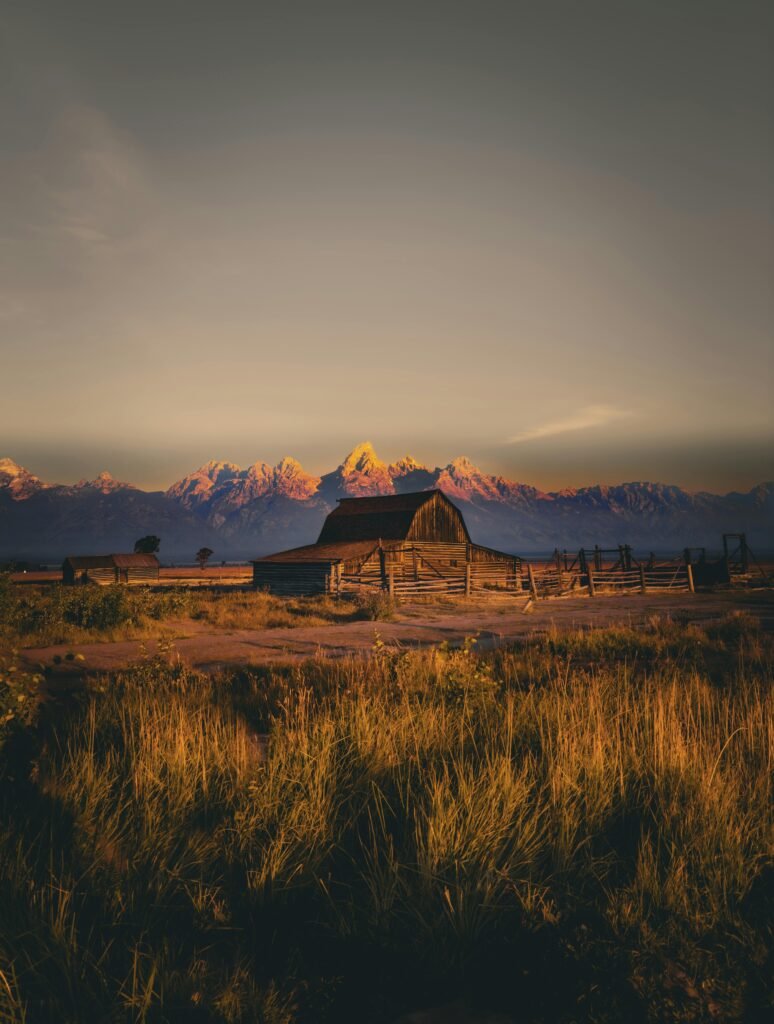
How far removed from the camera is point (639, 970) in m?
3.04

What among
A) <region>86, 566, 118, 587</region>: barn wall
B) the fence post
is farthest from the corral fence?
<region>86, 566, 118, 587</region>: barn wall

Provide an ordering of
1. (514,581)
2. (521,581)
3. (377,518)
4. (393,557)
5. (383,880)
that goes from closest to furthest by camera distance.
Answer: (383,880) → (521,581) → (393,557) → (514,581) → (377,518)

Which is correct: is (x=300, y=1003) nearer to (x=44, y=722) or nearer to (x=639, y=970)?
(x=639, y=970)

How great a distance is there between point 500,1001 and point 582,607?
88.4 feet

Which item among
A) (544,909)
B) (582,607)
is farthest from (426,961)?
(582,607)

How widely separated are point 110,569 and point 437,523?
3099 centimetres

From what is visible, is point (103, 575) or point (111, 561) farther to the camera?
point (111, 561)

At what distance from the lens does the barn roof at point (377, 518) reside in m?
43.1

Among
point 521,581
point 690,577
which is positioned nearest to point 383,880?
point 521,581

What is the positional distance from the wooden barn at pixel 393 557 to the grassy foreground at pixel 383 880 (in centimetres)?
2816

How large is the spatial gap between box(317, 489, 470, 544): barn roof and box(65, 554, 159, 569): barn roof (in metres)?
22.4

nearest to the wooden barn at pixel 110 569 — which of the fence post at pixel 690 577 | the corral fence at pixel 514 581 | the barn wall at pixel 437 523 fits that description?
the barn wall at pixel 437 523

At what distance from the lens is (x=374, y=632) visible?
18.6m

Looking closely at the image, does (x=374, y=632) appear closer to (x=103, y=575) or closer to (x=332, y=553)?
(x=332, y=553)
